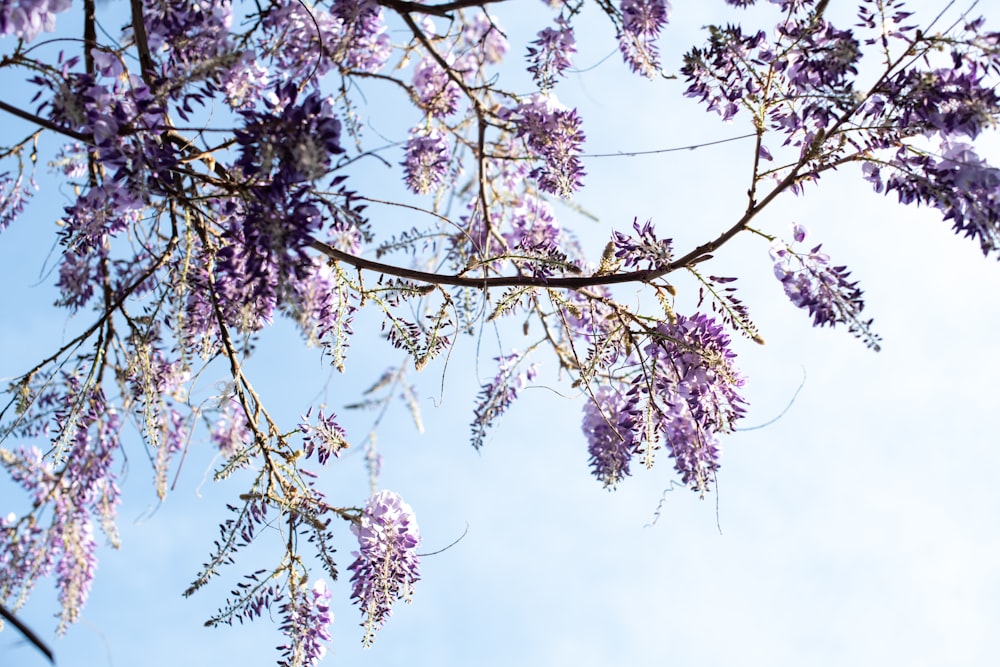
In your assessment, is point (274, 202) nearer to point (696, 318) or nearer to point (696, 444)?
point (696, 318)

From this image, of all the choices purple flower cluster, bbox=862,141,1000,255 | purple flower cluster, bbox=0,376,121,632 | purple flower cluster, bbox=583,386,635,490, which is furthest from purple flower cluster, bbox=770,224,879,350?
purple flower cluster, bbox=0,376,121,632

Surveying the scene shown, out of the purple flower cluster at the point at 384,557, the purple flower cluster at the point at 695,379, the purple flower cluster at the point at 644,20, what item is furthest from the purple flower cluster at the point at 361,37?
the purple flower cluster at the point at 384,557

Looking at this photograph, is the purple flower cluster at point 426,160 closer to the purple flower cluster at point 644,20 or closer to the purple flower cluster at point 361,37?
the purple flower cluster at point 361,37

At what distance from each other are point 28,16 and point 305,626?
4.38ft

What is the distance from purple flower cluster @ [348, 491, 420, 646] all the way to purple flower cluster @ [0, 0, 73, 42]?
1.16m

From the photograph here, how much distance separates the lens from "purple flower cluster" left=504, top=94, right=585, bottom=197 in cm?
207

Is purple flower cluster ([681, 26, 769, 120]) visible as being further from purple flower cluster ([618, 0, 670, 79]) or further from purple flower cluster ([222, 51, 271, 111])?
purple flower cluster ([222, 51, 271, 111])

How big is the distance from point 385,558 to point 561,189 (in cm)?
95

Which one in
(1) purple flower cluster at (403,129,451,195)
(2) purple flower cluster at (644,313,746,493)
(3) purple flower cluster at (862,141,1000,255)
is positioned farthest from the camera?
(1) purple flower cluster at (403,129,451,195)

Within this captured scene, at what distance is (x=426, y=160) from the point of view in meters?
2.35

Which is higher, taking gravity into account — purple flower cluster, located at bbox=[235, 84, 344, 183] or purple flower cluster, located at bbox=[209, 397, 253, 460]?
purple flower cluster, located at bbox=[209, 397, 253, 460]

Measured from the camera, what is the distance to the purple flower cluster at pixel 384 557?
1.85m

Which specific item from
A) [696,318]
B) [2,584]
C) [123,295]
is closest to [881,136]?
[696,318]

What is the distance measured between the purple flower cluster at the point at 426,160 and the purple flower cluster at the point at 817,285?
3.72ft
